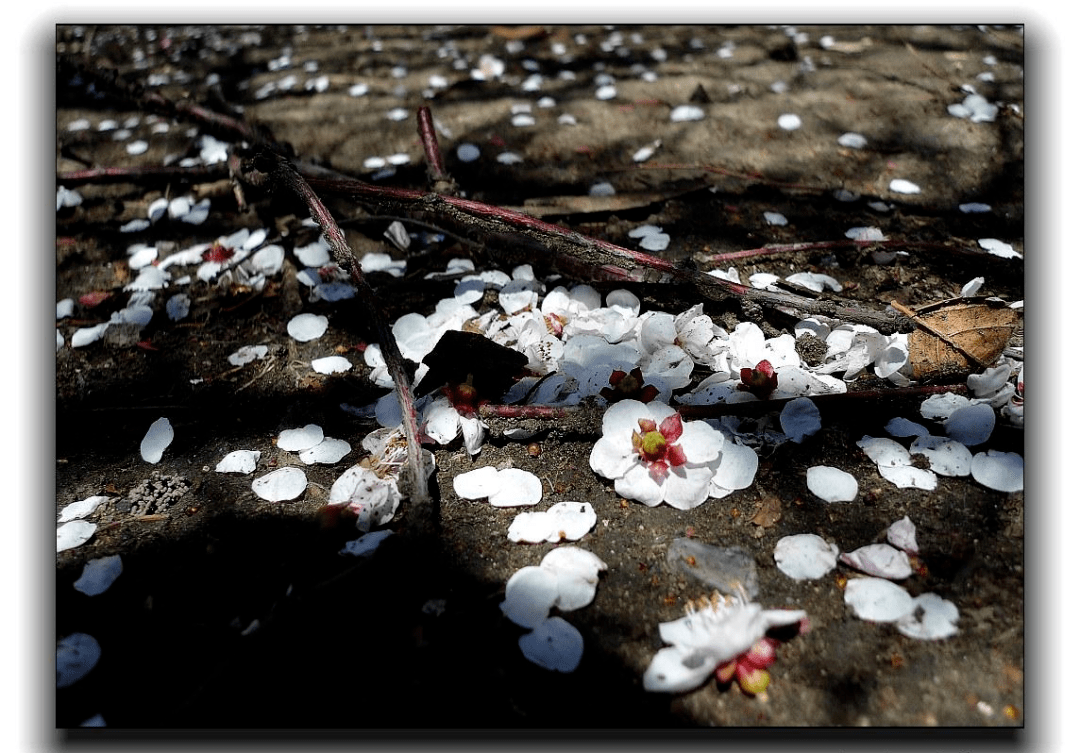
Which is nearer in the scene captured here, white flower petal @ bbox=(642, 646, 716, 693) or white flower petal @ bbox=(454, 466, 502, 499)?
white flower petal @ bbox=(642, 646, 716, 693)

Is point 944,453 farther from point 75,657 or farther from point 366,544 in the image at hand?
point 75,657

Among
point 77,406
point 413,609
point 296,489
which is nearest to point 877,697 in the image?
point 413,609

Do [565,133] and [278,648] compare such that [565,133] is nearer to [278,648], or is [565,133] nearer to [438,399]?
[438,399]

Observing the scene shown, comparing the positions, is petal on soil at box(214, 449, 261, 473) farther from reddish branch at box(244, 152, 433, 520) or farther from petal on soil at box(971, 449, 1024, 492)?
petal on soil at box(971, 449, 1024, 492)

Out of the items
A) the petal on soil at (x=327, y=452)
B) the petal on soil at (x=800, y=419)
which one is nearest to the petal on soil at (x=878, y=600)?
the petal on soil at (x=800, y=419)

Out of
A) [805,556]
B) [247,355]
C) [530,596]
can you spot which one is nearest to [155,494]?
[247,355]

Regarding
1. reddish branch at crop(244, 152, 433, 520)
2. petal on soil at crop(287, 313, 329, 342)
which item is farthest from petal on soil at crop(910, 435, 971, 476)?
petal on soil at crop(287, 313, 329, 342)
